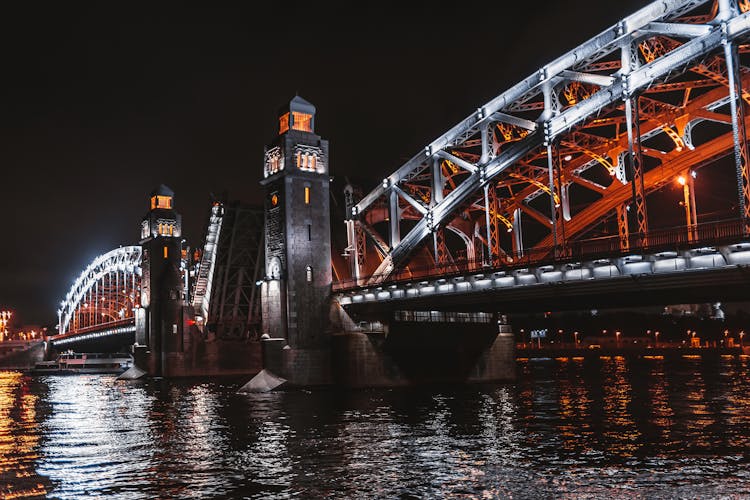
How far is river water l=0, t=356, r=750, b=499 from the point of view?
66.5ft

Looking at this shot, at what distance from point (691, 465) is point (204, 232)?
89.2 metres

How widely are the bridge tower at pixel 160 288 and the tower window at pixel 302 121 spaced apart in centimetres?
4671

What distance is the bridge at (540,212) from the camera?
128ft

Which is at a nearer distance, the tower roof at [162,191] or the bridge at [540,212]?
the bridge at [540,212]

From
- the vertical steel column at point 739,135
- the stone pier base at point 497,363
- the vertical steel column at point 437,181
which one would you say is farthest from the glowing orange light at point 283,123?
the vertical steel column at point 739,135

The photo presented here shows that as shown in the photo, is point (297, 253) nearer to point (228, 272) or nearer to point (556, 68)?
point (556, 68)

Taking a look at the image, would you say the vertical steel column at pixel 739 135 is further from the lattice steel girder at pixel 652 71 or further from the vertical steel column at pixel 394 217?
the vertical steel column at pixel 394 217

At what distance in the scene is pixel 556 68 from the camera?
47531 mm

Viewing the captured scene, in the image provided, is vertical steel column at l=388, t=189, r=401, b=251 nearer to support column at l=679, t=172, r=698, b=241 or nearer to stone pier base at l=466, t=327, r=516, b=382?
stone pier base at l=466, t=327, r=516, b=382

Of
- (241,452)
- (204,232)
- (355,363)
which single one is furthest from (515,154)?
(204,232)

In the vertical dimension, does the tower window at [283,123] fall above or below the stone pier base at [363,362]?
above

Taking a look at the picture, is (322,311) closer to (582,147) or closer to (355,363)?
(355,363)

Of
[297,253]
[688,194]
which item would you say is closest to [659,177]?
[688,194]

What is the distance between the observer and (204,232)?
105 meters
